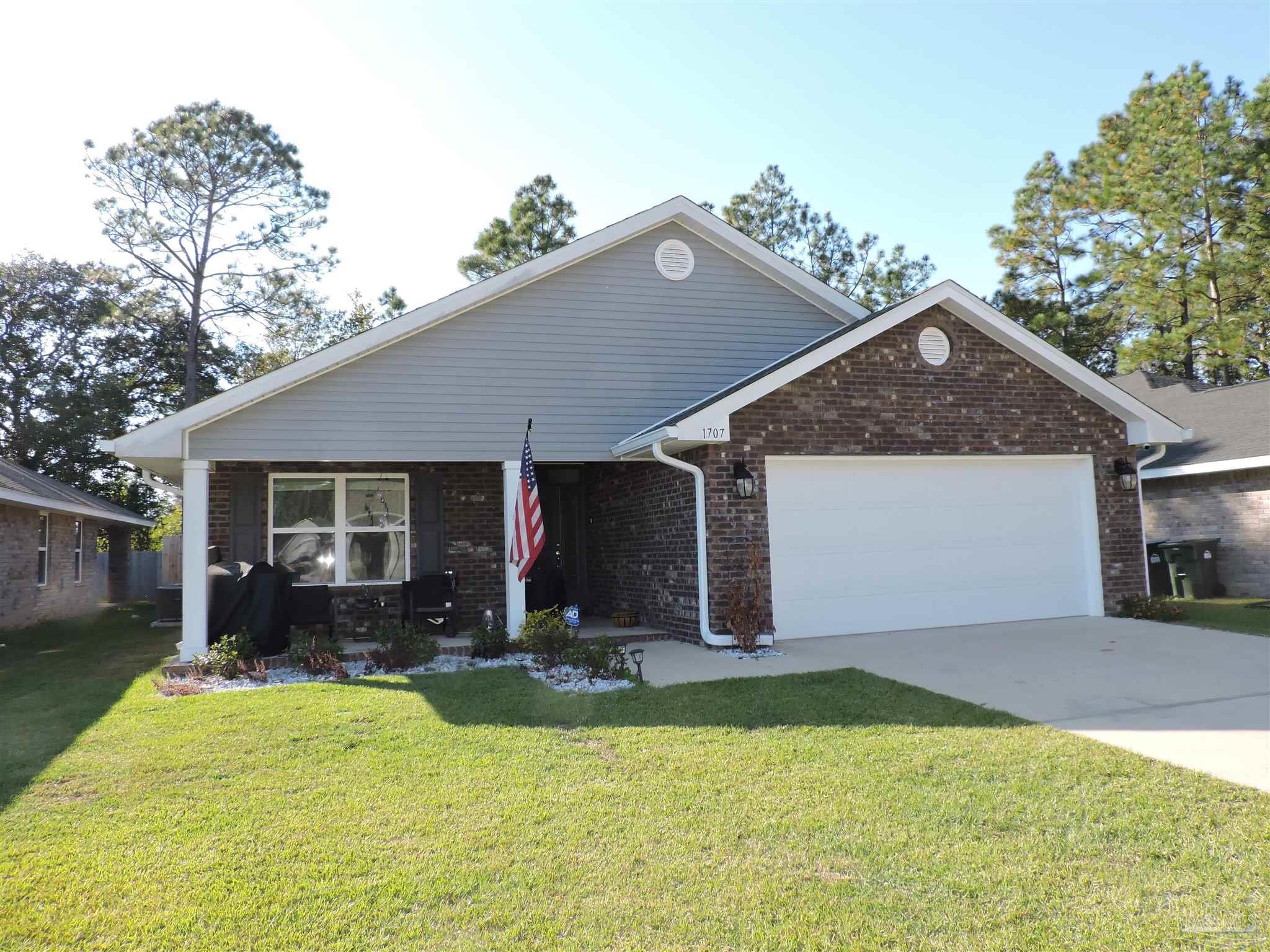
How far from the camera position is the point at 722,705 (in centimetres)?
666

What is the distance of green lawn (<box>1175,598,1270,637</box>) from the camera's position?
990cm

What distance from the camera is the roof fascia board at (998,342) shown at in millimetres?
9562

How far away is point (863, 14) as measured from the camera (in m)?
10.6

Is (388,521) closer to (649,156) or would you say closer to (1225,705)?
(649,156)

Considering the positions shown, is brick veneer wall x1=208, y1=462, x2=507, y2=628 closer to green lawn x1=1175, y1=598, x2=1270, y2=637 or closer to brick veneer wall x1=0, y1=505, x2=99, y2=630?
brick veneer wall x1=0, y1=505, x2=99, y2=630

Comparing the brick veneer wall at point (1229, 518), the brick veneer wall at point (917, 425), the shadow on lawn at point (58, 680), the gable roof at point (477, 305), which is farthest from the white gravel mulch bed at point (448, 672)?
the brick veneer wall at point (1229, 518)

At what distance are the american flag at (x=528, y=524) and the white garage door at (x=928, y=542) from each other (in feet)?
9.13

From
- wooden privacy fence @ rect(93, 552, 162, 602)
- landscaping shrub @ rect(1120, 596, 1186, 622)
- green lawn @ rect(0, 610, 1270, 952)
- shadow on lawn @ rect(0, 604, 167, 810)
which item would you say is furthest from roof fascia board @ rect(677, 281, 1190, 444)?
wooden privacy fence @ rect(93, 552, 162, 602)

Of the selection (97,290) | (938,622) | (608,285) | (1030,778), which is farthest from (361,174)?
(97,290)

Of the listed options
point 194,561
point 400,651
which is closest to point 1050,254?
point 400,651

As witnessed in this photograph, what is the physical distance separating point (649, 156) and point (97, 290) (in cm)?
2291

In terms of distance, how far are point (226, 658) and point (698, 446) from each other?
5.61 meters

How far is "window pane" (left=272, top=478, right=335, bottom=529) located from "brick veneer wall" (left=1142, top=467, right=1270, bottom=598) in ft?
48.3

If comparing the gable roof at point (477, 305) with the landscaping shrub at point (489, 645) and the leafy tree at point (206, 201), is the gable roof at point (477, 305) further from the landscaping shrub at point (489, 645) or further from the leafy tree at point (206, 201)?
the leafy tree at point (206, 201)
